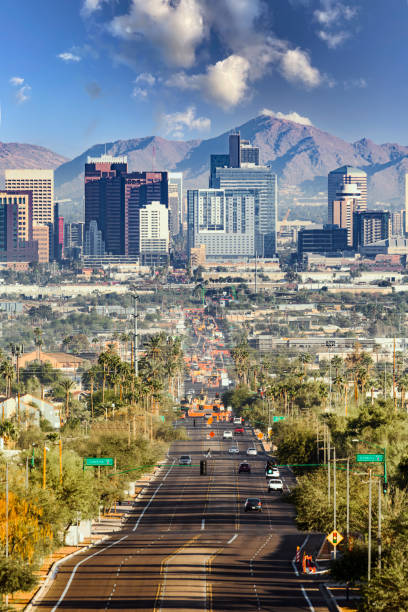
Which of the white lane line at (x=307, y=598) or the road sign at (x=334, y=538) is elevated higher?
the road sign at (x=334, y=538)

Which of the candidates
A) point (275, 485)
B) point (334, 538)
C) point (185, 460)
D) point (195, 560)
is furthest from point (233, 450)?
point (334, 538)

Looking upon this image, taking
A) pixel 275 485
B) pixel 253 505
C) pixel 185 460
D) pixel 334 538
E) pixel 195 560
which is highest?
pixel 334 538

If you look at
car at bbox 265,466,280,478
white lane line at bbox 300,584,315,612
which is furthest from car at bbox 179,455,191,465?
white lane line at bbox 300,584,315,612

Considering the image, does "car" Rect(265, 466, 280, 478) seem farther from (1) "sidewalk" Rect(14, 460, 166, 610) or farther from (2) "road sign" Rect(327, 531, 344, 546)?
(2) "road sign" Rect(327, 531, 344, 546)

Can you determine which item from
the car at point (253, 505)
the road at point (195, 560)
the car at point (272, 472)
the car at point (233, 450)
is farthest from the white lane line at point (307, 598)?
the car at point (233, 450)

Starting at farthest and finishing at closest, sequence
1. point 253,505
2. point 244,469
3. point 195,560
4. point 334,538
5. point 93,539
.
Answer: point 244,469, point 253,505, point 93,539, point 195,560, point 334,538

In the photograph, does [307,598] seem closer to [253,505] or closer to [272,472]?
[253,505]

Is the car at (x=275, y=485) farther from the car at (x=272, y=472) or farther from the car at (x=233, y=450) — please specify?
the car at (x=233, y=450)

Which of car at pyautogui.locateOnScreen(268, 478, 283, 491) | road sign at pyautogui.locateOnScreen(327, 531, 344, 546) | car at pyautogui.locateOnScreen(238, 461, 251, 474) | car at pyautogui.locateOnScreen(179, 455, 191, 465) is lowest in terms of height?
car at pyautogui.locateOnScreen(179, 455, 191, 465)
